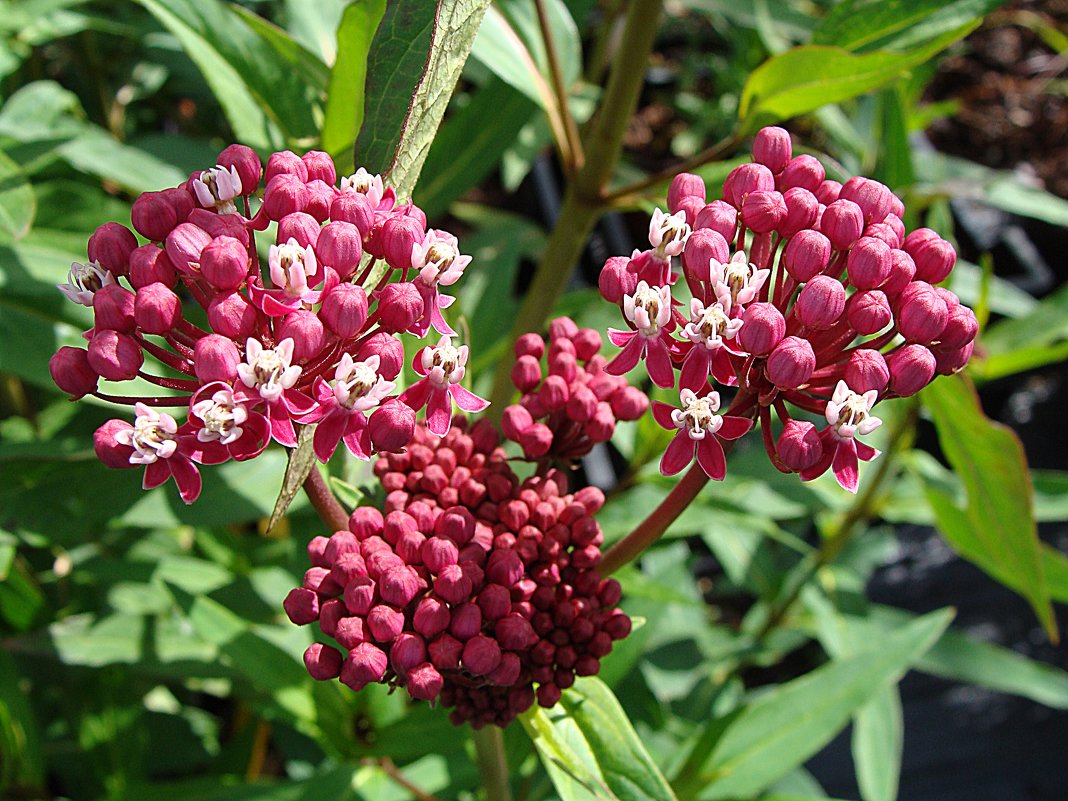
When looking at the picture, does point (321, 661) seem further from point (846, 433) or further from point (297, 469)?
point (846, 433)

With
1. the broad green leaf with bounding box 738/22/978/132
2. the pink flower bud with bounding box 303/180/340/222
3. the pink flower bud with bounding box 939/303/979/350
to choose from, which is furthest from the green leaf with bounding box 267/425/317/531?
the broad green leaf with bounding box 738/22/978/132

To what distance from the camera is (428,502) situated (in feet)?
3.59

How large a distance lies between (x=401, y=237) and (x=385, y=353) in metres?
0.12

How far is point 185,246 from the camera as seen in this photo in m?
0.94

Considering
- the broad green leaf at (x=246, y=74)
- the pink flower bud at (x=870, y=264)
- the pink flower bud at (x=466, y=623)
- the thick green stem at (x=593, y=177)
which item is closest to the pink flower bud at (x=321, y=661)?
the pink flower bud at (x=466, y=623)

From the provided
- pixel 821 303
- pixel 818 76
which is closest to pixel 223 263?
pixel 821 303

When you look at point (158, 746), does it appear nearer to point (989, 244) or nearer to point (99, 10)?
point (99, 10)

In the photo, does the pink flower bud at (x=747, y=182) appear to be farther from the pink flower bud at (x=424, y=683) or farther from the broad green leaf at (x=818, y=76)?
the pink flower bud at (x=424, y=683)

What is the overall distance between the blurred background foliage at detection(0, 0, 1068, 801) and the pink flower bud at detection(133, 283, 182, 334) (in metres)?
0.24

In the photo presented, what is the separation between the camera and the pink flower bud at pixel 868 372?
0.94 metres

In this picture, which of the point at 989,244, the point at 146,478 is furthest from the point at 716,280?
the point at 989,244

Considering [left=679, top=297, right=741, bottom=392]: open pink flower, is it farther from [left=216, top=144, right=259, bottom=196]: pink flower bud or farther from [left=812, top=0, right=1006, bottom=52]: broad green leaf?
[left=812, top=0, right=1006, bottom=52]: broad green leaf

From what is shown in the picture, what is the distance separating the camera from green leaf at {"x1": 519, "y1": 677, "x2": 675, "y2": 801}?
1.03 meters

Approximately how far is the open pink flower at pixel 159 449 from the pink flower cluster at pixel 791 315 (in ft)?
1.41
